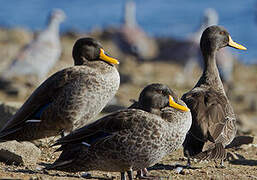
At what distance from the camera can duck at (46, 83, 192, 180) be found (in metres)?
5.18

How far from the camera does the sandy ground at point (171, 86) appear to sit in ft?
19.7

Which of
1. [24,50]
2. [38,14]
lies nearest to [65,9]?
[38,14]

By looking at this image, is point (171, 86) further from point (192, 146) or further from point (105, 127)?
point (105, 127)

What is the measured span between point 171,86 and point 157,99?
966 cm

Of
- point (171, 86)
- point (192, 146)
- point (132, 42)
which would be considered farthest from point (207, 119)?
point (132, 42)

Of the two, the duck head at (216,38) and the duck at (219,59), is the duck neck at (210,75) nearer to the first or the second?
the duck head at (216,38)

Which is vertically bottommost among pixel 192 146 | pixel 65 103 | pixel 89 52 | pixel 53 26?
pixel 192 146

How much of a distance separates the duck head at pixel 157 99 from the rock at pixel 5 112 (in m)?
2.90

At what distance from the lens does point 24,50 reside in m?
14.4

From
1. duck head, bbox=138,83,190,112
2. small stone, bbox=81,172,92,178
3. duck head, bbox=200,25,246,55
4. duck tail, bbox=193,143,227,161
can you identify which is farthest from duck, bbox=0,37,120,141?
duck head, bbox=200,25,246,55

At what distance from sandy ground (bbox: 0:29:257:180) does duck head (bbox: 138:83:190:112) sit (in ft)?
2.70

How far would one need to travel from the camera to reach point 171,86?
15.1 m

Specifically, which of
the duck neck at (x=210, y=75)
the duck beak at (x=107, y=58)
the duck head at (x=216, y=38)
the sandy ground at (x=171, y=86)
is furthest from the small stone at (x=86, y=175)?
the duck head at (x=216, y=38)

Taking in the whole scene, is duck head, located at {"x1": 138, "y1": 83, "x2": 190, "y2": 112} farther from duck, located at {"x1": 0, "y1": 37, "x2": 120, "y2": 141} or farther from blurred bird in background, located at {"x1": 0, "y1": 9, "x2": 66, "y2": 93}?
blurred bird in background, located at {"x1": 0, "y1": 9, "x2": 66, "y2": 93}
